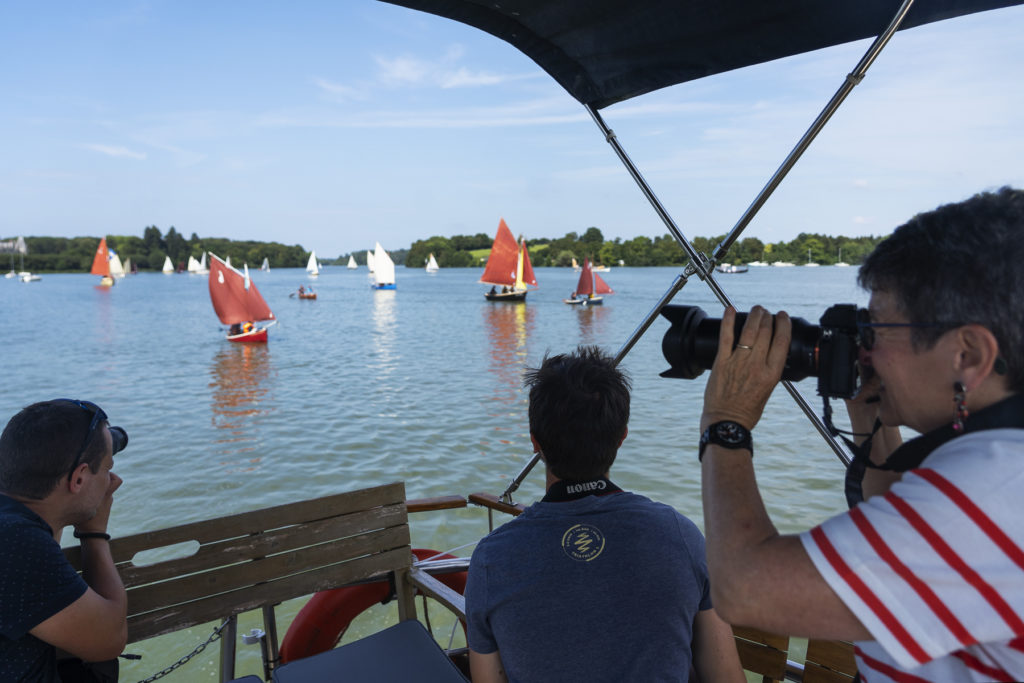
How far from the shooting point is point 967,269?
29.8 inches

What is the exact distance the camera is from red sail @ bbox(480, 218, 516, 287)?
40.8m

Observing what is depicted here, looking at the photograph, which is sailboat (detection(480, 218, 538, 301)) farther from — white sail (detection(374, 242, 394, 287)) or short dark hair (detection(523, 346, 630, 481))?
short dark hair (detection(523, 346, 630, 481))

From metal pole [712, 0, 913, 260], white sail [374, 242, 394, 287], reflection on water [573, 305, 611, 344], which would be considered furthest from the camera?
white sail [374, 242, 394, 287]

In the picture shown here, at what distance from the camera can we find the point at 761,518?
789mm

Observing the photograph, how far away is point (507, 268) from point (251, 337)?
2210 centimetres

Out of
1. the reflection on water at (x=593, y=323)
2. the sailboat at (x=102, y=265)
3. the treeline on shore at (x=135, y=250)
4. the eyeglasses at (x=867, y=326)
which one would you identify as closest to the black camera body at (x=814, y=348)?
the eyeglasses at (x=867, y=326)

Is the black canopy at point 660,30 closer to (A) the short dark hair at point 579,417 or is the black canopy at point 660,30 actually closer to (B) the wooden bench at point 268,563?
(A) the short dark hair at point 579,417

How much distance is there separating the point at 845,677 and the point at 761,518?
116 centimetres

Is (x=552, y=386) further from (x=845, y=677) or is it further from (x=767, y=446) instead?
(x=767, y=446)

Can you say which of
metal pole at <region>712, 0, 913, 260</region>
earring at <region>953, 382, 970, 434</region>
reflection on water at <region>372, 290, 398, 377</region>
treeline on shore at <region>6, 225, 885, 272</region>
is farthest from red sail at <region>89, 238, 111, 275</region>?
earring at <region>953, 382, 970, 434</region>

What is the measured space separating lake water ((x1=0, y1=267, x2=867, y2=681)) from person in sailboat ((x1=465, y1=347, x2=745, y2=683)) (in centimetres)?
60

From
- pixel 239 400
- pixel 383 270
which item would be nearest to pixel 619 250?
pixel 383 270

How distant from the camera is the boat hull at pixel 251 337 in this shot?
22.9m

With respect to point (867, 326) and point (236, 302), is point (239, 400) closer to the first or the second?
point (236, 302)
